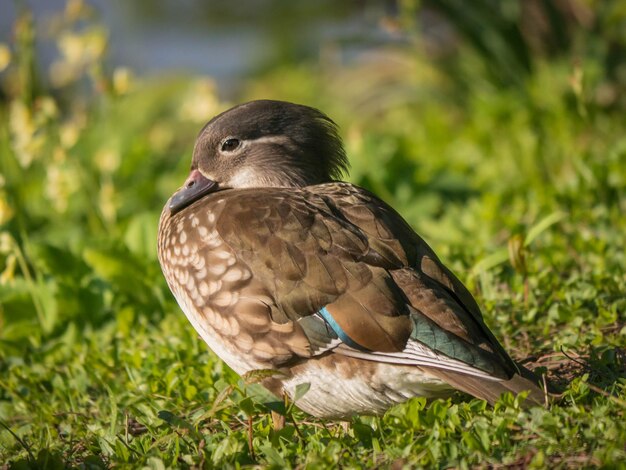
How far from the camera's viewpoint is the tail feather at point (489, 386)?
10.4 ft

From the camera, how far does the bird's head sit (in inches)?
170

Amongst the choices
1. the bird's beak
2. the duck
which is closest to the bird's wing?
the duck

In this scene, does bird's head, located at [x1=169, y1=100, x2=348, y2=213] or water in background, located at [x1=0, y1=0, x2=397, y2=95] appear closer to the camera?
bird's head, located at [x1=169, y1=100, x2=348, y2=213]

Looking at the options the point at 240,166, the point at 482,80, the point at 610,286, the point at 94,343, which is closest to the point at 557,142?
the point at 482,80

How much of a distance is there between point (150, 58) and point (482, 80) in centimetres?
677

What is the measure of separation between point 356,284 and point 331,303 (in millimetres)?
115

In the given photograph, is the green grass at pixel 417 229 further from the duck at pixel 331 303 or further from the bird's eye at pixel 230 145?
the bird's eye at pixel 230 145

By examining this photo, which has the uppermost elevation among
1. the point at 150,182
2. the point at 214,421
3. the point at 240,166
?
the point at 240,166

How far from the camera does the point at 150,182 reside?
6.84 m

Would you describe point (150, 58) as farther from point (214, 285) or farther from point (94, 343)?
point (214, 285)

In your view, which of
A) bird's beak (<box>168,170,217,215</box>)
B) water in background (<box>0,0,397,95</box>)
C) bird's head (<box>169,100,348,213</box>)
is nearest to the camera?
bird's beak (<box>168,170,217,215</box>)

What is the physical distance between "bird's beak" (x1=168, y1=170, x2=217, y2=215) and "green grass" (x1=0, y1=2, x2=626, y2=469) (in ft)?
2.32

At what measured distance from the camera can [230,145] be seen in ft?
14.3

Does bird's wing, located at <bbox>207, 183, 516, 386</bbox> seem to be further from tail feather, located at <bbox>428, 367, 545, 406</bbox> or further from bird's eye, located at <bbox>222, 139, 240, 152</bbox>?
bird's eye, located at <bbox>222, 139, 240, 152</bbox>
